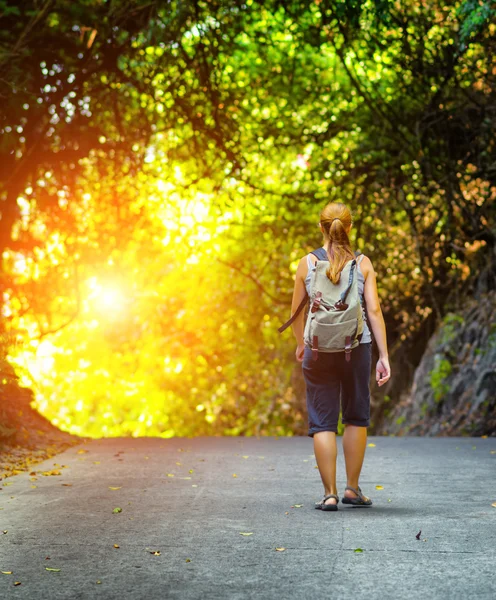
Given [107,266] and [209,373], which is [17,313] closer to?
[107,266]

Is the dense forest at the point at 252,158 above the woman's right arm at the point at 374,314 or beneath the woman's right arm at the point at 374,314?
above

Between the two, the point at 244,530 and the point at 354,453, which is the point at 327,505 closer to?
the point at 354,453

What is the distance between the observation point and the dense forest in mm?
12922

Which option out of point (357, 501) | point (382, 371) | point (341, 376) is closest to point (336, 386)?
point (341, 376)

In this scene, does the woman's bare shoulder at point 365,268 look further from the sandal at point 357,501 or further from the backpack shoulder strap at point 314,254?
the sandal at point 357,501

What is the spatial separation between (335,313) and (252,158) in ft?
36.2

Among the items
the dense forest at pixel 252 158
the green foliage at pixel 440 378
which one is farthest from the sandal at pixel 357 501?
the green foliage at pixel 440 378

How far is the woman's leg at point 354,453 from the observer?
6570mm

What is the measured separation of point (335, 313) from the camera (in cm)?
635

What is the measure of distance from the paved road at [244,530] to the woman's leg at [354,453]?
206 mm

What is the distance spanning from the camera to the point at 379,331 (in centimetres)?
648

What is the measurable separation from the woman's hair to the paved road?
1513 millimetres

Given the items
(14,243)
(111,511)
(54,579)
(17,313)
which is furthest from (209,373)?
(54,579)

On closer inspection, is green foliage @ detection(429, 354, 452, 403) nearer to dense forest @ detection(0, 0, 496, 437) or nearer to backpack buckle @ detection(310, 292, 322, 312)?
dense forest @ detection(0, 0, 496, 437)
